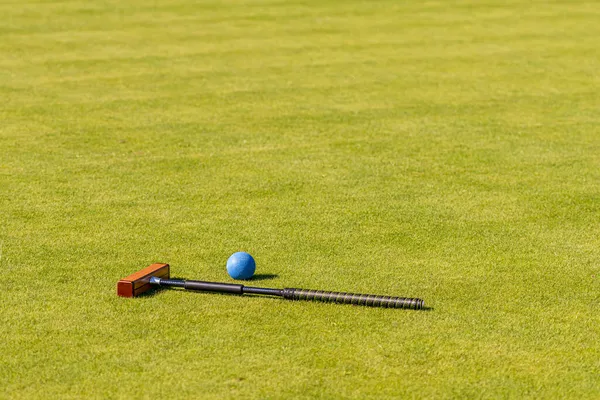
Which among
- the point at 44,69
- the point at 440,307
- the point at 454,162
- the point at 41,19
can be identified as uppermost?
the point at 41,19

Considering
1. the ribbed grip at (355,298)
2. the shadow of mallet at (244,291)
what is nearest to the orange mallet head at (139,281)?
the shadow of mallet at (244,291)

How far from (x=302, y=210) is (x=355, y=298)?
2876 millimetres

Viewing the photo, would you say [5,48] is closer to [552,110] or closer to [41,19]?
[41,19]

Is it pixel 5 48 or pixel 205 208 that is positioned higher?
pixel 5 48

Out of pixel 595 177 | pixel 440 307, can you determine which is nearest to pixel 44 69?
pixel 595 177

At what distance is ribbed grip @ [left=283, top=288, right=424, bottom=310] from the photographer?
7.73 m

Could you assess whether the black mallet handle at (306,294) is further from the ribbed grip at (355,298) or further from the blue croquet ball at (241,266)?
the blue croquet ball at (241,266)

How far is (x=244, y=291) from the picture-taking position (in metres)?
7.97

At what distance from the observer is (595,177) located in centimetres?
1190

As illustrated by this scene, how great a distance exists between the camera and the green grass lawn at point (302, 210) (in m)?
6.82

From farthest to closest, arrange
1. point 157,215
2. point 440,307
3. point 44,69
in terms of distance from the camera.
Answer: point 44,69 < point 157,215 < point 440,307

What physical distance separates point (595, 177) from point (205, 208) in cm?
490

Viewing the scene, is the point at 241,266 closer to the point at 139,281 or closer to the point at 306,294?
the point at 306,294

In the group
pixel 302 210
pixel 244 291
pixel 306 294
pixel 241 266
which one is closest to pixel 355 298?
pixel 306 294
